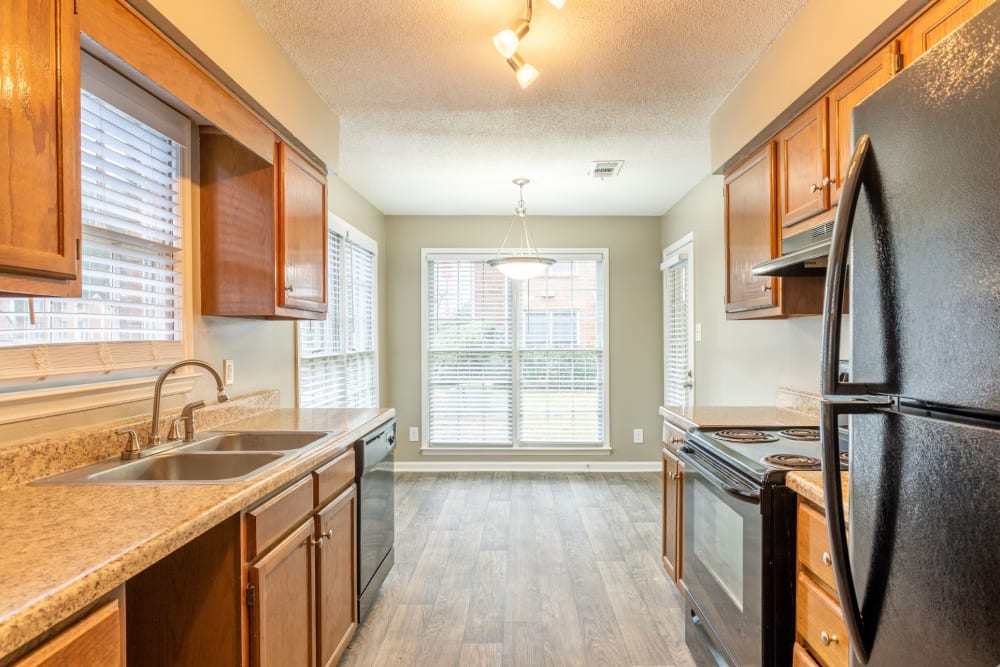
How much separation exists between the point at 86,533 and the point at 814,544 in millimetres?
1650

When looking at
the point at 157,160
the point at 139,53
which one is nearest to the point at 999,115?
the point at 139,53

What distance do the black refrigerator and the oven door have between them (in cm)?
77

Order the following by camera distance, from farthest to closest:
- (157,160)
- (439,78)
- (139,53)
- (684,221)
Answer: (684,221), (439,78), (157,160), (139,53)

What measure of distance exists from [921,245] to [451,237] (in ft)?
15.6

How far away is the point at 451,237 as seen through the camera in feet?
17.3

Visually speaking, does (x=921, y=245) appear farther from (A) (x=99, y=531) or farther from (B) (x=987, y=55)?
(A) (x=99, y=531)

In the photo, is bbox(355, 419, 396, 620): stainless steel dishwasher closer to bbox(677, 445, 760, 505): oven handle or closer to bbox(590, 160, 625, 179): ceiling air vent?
bbox(677, 445, 760, 505): oven handle

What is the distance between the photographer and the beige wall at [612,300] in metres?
5.27

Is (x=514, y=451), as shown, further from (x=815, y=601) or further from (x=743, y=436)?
(x=815, y=601)

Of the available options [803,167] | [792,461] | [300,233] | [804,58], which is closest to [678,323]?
[803,167]

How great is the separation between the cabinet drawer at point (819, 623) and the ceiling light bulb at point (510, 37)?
179 cm

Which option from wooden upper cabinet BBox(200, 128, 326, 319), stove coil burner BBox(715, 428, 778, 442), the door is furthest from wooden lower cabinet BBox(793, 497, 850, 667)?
the door

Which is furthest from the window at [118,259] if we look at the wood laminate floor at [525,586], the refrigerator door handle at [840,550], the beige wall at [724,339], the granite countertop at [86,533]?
the beige wall at [724,339]

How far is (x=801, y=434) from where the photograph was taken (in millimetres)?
2141
